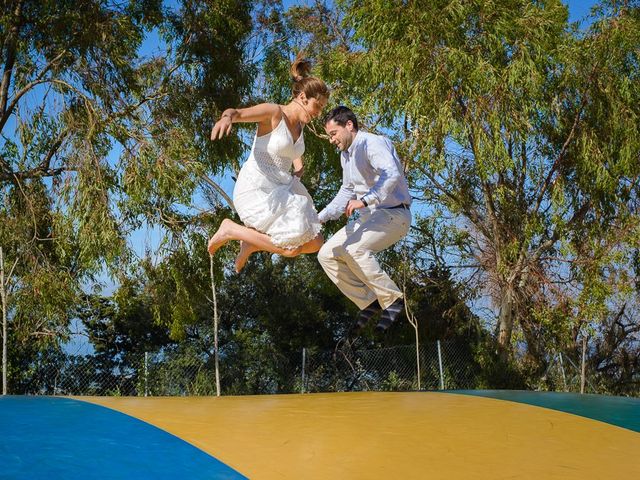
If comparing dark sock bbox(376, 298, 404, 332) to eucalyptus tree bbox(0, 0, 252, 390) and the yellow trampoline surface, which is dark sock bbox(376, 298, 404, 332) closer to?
the yellow trampoline surface

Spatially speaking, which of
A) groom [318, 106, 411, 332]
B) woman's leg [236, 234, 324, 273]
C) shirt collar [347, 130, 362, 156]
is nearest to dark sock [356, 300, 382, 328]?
groom [318, 106, 411, 332]

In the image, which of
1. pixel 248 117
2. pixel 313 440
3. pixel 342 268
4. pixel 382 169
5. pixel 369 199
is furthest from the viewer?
pixel 342 268

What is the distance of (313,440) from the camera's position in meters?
2.12

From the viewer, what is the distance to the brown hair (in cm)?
403

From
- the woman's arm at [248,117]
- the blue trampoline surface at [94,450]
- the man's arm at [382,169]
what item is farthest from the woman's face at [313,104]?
the blue trampoline surface at [94,450]

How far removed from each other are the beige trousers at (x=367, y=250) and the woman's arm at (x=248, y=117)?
0.80m

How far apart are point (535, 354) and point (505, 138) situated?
12.9ft

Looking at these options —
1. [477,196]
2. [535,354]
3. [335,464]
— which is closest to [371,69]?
[477,196]

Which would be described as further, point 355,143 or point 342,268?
point 342,268

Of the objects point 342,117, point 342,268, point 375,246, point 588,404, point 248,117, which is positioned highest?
point 342,117

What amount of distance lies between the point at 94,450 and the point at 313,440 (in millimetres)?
612

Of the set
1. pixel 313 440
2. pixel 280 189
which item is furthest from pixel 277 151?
pixel 313 440

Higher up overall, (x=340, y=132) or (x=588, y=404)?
(x=340, y=132)

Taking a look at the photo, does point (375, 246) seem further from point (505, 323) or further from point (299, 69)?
point (505, 323)
